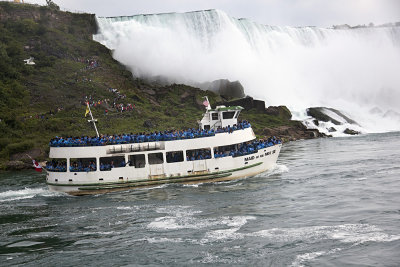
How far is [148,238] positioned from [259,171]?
17.8 meters

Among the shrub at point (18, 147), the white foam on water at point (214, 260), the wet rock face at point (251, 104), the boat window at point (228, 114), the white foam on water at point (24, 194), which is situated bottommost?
the white foam on water at point (214, 260)

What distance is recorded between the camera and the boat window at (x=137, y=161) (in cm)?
3500

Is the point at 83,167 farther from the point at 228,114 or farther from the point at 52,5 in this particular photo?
the point at 52,5

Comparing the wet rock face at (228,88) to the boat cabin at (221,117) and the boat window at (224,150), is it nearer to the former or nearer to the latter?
the boat cabin at (221,117)

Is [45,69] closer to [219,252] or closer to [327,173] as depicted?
[327,173]

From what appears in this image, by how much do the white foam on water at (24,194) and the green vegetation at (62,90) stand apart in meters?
23.9

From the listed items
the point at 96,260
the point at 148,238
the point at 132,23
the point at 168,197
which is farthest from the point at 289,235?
the point at 132,23

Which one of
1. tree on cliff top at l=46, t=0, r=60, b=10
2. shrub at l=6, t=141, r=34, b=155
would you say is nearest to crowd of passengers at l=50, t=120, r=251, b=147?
shrub at l=6, t=141, r=34, b=155

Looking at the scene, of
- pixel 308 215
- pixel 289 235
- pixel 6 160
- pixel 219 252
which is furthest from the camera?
pixel 6 160

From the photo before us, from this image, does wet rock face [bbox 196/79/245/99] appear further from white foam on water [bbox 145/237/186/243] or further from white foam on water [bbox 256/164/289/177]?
white foam on water [bbox 145/237/186/243]

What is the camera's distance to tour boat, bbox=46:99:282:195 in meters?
34.0

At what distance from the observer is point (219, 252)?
18.1 m

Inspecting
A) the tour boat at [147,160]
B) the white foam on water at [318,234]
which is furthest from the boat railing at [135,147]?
the white foam on water at [318,234]

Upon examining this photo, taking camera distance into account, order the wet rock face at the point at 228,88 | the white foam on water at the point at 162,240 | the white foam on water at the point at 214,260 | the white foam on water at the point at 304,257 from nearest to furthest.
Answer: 1. the white foam on water at the point at 304,257
2. the white foam on water at the point at 214,260
3. the white foam on water at the point at 162,240
4. the wet rock face at the point at 228,88
